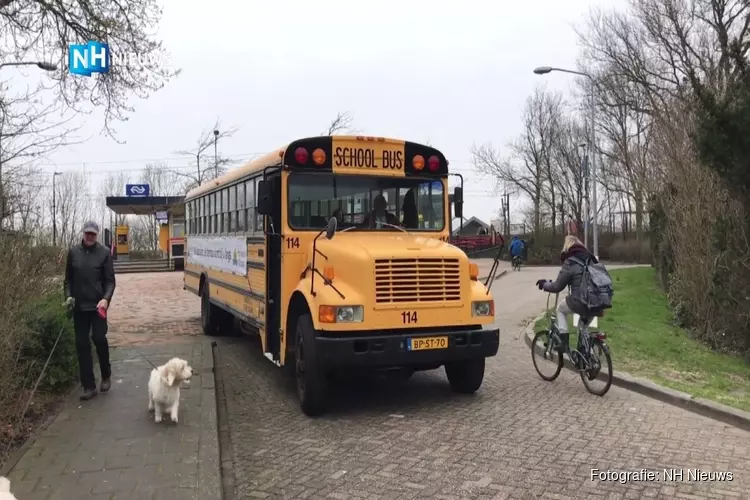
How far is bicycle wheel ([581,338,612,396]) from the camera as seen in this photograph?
714cm

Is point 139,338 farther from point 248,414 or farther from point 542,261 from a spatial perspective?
point 542,261

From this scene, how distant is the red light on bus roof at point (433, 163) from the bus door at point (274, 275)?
1.84 m

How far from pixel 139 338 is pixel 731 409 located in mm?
8987

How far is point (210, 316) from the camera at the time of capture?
1132 cm

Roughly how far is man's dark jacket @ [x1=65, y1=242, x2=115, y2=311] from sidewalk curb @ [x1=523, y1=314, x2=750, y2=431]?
237 inches

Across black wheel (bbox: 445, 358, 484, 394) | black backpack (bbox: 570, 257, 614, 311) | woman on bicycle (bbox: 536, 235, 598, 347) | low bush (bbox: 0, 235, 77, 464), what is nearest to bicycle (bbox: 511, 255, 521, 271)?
woman on bicycle (bbox: 536, 235, 598, 347)

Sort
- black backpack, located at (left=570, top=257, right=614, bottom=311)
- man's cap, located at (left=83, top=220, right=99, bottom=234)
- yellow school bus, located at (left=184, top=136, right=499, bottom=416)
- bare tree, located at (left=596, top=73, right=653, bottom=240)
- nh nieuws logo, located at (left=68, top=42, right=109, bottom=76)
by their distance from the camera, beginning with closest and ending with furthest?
yellow school bus, located at (left=184, top=136, right=499, bottom=416), man's cap, located at (left=83, top=220, right=99, bottom=234), black backpack, located at (left=570, top=257, right=614, bottom=311), nh nieuws logo, located at (left=68, top=42, right=109, bottom=76), bare tree, located at (left=596, top=73, right=653, bottom=240)

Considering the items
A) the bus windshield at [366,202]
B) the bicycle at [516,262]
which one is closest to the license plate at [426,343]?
the bus windshield at [366,202]

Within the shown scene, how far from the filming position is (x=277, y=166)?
23.3 ft

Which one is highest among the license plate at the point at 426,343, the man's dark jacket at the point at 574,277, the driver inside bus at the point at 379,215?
the driver inside bus at the point at 379,215

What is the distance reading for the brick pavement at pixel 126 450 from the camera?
420 centimetres

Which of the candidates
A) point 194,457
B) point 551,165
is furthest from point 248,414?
point 551,165

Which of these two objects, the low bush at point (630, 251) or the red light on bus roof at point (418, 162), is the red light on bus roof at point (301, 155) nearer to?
the red light on bus roof at point (418, 162)

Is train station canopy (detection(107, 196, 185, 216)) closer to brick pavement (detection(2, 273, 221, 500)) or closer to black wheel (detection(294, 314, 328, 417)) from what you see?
brick pavement (detection(2, 273, 221, 500))
